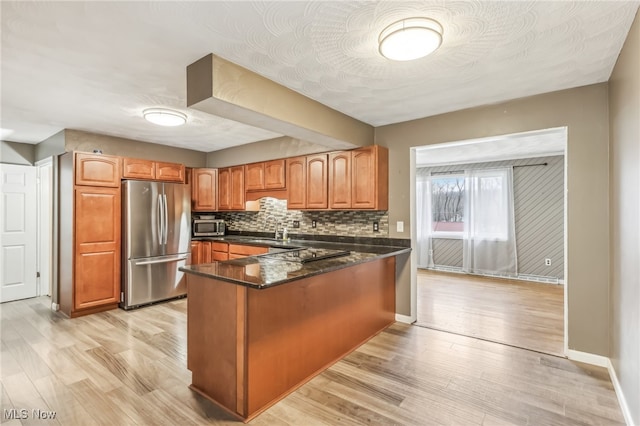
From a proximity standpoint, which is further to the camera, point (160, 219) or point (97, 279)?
point (160, 219)

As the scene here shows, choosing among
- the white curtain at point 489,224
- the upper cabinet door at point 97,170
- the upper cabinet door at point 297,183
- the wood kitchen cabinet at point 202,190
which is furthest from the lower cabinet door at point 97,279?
the white curtain at point 489,224

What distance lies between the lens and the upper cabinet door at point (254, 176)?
4926mm

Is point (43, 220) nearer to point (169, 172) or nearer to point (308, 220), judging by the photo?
point (169, 172)

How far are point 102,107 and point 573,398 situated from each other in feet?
Answer: 15.7

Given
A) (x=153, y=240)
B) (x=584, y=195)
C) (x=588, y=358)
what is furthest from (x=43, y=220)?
(x=588, y=358)

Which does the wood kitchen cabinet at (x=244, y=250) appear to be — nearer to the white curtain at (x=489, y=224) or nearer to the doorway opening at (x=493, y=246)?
the doorway opening at (x=493, y=246)

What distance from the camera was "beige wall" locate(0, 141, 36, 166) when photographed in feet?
15.1

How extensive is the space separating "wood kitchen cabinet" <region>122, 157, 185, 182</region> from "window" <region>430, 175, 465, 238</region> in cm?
527

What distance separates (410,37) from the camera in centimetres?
→ 180

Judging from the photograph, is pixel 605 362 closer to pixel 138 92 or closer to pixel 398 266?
pixel 398 266

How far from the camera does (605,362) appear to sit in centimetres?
260

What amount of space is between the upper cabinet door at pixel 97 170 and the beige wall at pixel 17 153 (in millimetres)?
1752

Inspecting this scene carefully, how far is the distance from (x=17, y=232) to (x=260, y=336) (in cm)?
495

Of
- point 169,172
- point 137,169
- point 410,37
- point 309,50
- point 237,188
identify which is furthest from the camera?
point 237,188
